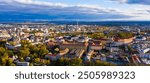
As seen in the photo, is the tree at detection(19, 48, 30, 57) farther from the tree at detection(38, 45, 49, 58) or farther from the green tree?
the green tree

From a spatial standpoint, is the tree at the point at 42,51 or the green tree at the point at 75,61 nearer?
the green tree at the point at 75,61

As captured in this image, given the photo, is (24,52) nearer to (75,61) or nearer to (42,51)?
(42,51)

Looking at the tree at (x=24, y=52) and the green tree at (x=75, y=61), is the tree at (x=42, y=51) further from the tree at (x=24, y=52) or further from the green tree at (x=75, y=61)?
the green tree at (x=75, y=61)

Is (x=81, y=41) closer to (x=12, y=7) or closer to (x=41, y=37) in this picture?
(x=41, y=37)

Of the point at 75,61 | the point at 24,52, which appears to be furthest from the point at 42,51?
the point at 75,61

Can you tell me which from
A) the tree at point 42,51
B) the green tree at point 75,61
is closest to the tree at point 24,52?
the tree at point 42,51

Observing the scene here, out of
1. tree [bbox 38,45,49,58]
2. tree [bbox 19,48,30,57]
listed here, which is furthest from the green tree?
tree [bbox 19,48,30,57]

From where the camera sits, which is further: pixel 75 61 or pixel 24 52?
pixel 24 52

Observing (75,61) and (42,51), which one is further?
(42,51)

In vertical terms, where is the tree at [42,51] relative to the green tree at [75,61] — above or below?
above

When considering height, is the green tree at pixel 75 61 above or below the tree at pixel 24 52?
below

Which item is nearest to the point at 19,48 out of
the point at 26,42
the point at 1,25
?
the point at 26,42
